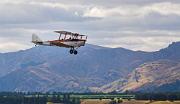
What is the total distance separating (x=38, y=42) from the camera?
613 ft

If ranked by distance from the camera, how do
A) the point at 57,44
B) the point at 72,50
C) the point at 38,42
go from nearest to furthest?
the point at 72,50 → the point at 57,44 → the point at 38,42

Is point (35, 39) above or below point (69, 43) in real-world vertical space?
above

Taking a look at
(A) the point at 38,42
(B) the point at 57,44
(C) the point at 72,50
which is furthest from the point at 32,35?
(C) the point at 72,50

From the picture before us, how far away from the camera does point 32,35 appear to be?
19400 cm

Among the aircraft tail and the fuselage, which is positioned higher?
the aircraft tail

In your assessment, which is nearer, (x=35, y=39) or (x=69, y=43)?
(x=69, y=43)

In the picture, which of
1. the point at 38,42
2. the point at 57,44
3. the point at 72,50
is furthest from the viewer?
the point at 38,42

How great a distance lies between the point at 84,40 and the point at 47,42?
12.5 meters

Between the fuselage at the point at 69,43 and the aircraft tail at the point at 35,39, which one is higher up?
the aircraft tail at the point at 35,39

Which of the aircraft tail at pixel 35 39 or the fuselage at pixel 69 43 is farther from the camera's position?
the aircraft tail at pixel 35 39

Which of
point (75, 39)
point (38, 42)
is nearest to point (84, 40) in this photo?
point (75, 39)

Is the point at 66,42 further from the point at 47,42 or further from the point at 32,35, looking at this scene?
the point at 32,35

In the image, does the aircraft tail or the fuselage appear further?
the aircraft tail

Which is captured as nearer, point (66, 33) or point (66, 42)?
point (66, 42)
